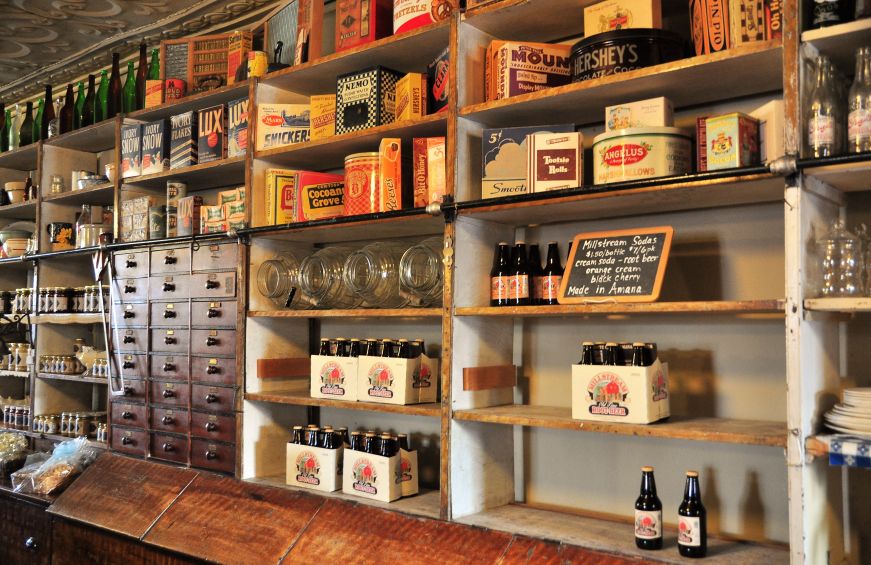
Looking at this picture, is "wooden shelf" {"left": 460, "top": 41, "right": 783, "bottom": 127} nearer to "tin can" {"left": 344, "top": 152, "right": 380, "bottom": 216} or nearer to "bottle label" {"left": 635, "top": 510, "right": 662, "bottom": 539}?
"tin can" {"left": 344, "top": 152, "right": 380, "bottom": 216}

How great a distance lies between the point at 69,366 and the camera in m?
4.21

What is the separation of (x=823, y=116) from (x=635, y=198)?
1.76ft

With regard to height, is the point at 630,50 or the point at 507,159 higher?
the point at 630,50

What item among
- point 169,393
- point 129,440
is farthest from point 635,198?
point 129,440

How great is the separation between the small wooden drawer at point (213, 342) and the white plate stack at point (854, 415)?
227 cm

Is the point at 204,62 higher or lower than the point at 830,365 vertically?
higher

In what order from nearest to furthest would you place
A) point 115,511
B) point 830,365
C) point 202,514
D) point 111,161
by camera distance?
point 830,365 → point 202,514 → point 115,511 → point 111,161

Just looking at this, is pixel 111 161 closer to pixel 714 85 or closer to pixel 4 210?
pixel 4 210

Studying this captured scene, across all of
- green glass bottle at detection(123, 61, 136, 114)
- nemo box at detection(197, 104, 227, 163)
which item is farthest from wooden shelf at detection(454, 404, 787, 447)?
green glass bottle at detection(123, 61, 136, 114)

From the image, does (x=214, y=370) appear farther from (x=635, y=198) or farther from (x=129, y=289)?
(x=635, y=198)

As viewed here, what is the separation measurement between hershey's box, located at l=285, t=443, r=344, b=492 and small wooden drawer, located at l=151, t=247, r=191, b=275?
101 cm

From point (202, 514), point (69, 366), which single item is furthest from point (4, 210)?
point (202, 514)

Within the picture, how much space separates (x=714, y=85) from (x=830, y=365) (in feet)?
2.78

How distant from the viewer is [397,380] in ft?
8.89
